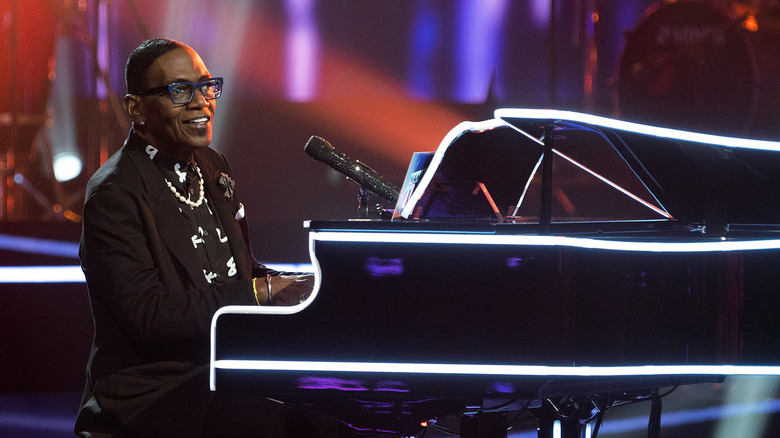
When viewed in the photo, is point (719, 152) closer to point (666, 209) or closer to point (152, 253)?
point (666, 209)

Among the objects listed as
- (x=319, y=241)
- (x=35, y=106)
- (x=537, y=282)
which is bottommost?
(x=537, y=282)

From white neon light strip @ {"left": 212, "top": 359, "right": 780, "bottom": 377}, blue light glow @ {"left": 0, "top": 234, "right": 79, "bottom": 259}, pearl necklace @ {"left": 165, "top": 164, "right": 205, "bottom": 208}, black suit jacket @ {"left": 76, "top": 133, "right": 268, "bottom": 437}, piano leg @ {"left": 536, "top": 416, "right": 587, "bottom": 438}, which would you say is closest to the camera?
white neon light strip @ {"left": 212, "top": 359, "right": 780, "bottom": 377}

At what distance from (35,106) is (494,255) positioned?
3992 millimetres

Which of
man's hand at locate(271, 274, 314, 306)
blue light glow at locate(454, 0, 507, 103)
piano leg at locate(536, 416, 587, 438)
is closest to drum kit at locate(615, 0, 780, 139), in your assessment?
blue light glow at locate(454, 0, 507, 103)

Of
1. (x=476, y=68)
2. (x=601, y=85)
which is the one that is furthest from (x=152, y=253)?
(x=601, y=85)

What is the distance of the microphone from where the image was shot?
212 centimetres

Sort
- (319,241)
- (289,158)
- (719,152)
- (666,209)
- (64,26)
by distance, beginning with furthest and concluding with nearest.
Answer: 1. (289,158)
2. (64,26)
3. (666,209)
4. (719,152)
5. (319,241)

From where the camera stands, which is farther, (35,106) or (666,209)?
(35,106)

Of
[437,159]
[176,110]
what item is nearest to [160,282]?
[176,110]

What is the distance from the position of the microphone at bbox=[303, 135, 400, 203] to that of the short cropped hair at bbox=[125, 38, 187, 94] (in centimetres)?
47

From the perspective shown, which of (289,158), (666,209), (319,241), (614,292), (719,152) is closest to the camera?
(319,241)

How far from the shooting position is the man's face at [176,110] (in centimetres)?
205

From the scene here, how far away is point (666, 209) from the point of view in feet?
7.67

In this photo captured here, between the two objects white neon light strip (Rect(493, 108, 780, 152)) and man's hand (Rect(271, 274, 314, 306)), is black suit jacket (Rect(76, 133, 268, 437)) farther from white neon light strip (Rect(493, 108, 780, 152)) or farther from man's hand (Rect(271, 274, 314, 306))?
white neon light strip (Rect(493, 108, 780, 152))
